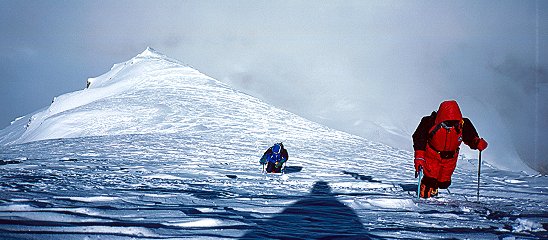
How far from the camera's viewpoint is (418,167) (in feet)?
19.1

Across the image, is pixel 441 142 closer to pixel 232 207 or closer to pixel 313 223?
pixel 313 223

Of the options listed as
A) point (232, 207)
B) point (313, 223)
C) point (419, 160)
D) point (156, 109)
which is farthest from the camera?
point (156, 109)

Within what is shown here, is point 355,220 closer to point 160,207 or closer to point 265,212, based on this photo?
point 265,212

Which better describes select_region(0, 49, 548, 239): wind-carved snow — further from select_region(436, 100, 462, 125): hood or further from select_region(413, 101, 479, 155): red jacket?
select_region(436, 100, 462, 125): hood

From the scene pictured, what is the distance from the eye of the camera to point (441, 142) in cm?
564

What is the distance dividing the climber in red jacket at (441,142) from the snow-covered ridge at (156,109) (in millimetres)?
16873

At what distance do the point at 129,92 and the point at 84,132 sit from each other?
12.4 m

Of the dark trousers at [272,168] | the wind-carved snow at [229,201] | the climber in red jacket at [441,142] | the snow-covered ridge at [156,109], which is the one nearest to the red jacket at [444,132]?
the climber in red jacket at [441,142]

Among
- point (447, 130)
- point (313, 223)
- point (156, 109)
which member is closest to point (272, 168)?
point (447, 130)

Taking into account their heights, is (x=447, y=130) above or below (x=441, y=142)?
above

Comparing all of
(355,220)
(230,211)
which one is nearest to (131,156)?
(230,211)

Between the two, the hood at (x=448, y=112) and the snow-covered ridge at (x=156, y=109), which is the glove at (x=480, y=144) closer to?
the hood at (x=448, y=112)

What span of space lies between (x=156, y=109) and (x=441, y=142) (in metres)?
23.2

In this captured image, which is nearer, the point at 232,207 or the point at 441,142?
the point at 232,207
